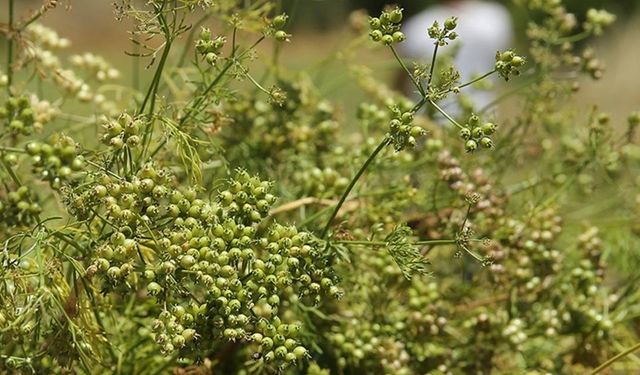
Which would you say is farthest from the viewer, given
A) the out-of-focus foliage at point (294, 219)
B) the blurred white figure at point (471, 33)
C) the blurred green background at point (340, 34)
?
the blurred green background at point (340, 34)

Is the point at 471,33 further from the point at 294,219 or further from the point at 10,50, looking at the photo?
the point at 10,50

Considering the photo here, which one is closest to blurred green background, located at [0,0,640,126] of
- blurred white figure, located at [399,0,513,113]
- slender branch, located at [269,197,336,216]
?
blurred white figure, located at [399,0,513,113]

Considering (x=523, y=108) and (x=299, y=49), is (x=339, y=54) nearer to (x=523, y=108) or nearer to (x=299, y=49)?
(x=523, y=108)

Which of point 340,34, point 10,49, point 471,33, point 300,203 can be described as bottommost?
point 300,203

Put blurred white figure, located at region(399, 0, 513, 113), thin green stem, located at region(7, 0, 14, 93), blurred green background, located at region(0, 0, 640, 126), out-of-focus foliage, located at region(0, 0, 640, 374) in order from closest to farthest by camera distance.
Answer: out-of-focus foliage, located at region(0, 0, 640, 374) → thin green stem, located at region(7, 0, 14, 93) → blurred white figure, located at region(399, 0, 513, 113) → blurred green background, located at region(0, 0, 640, 126)

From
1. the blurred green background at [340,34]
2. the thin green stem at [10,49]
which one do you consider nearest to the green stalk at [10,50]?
the thin green stem at [10,49]

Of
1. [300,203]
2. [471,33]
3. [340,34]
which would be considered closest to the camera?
[300,203]

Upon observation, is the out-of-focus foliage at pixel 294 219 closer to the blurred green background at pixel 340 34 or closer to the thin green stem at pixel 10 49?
the thin green stem at pixel 10 49

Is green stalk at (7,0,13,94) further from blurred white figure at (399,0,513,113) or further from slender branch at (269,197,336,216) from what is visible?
blurred white figure at (399,0,513,113)

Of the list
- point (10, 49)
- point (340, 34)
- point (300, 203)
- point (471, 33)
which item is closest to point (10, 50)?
point (10, 49)

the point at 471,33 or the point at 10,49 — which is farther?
the point at 471,33

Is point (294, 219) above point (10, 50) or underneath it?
underneath

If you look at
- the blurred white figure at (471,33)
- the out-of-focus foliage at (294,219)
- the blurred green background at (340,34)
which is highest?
the blurred green background at (340,34)
